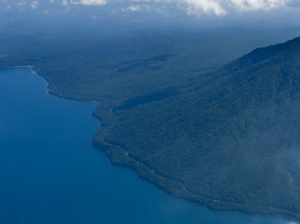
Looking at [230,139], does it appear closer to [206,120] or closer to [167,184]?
[206,120]

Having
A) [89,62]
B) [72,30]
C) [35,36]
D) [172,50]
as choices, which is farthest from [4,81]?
[72,30]

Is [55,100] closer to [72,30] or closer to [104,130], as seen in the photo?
[104,130]

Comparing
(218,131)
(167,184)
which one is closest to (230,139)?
(218,131)

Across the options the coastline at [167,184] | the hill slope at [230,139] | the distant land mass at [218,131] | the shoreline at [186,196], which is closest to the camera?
the shoreline at [186,196]

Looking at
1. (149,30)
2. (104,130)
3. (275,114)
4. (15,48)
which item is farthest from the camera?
(149,30)

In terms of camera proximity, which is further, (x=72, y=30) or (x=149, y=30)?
(x=72, y=30)

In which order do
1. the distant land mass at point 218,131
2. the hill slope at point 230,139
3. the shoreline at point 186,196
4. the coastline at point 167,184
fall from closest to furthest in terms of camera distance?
1. the shoreline at point 186,196
2. the coastline at point 167,184
3. the hill slope at point 230,139
4. the distant land mass at point 218,131
